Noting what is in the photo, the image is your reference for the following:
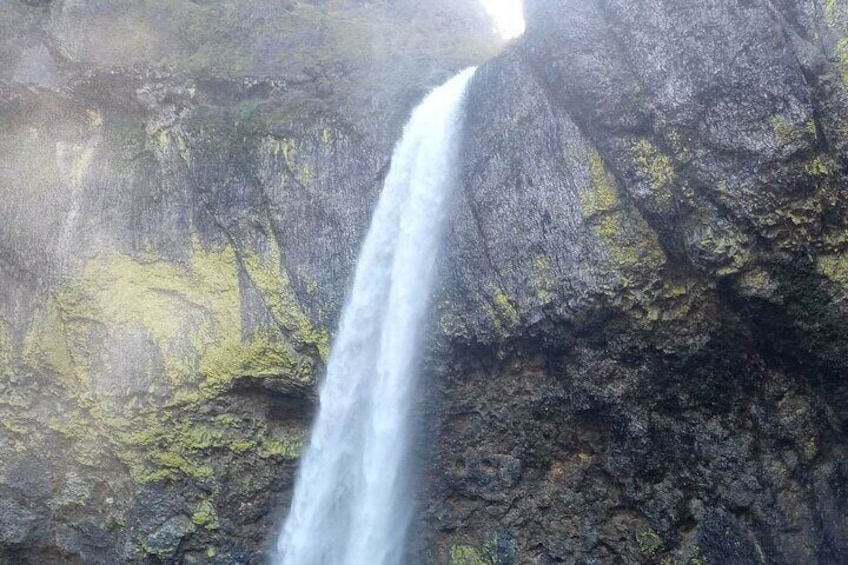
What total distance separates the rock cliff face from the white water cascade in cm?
42

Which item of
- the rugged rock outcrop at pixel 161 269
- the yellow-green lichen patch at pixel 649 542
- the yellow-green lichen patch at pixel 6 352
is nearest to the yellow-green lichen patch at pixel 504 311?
the rugged rock outcrop at pixel 161 269

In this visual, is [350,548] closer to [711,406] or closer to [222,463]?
[222,463]

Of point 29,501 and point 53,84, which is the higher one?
point 53,84

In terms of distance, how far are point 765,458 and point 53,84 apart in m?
15.3

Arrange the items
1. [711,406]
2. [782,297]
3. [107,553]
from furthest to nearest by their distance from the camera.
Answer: [107,553] → [711,406] → [782,297]

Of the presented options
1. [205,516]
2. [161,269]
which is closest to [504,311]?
[205,516]

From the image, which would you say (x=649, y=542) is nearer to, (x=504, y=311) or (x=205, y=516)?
(x=504, y=311)

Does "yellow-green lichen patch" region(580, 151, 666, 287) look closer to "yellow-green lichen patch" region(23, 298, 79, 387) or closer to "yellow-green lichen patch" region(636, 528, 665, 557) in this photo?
"yellow-green lichen patch" region(636, 528, 665, 557)

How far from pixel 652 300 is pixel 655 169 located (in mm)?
2045

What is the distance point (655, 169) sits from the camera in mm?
10203

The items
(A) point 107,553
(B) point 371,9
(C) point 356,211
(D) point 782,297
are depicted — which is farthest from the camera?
(B) point 371,9

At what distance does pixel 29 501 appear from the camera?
481 inches

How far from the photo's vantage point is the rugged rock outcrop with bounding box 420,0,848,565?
30.8ft

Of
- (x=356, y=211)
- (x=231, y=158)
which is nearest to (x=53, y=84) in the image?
(x=231, y=158)
